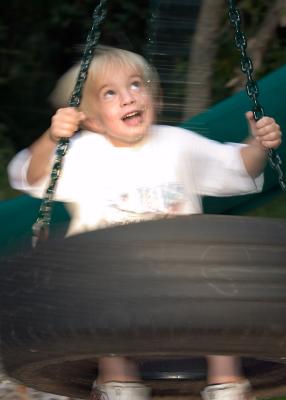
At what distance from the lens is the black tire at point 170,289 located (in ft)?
7.36

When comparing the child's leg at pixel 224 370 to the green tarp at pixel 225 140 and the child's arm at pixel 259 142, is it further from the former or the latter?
the green tarp at pixel 225 140

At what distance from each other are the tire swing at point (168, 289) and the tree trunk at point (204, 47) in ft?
9.67

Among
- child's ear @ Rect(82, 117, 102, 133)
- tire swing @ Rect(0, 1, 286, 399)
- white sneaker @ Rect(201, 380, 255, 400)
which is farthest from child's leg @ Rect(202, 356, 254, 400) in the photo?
child's ear @ Rect(82, 117, 102, 133)

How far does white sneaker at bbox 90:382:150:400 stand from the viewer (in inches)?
112

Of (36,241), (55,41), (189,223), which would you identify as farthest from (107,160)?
(55,41)

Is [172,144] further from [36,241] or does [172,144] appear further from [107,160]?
[36,241]

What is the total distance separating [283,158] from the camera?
13.0 feet

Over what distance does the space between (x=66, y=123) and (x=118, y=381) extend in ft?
2.35

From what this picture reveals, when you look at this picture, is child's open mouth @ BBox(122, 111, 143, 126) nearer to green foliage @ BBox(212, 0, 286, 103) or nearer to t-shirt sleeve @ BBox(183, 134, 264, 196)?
t-shirt sleeve @ BBox(183, 134, 264, 196)

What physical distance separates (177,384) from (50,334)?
925mm

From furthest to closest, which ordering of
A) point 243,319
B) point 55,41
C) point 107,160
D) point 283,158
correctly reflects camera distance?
1. point 55,41
2. point 283,158
3. point 107,160
4. point 243,319

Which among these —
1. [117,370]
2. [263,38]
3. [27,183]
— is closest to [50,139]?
[27,183]

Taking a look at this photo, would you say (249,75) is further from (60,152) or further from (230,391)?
(230,391)

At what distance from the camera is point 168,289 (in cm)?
224
